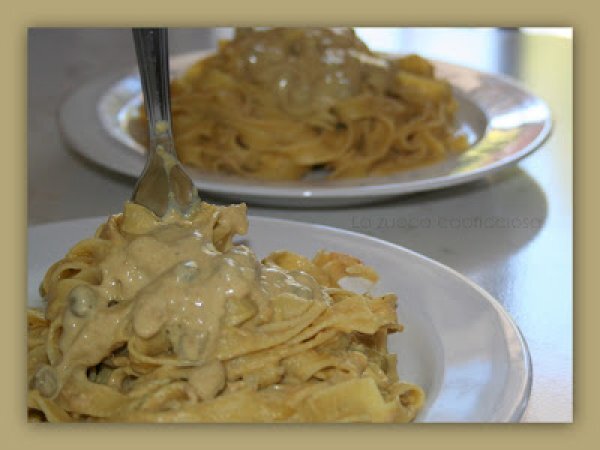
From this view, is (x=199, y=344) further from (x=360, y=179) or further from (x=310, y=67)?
(x=310, y=67)

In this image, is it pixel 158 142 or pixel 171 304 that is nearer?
pixel 171 304

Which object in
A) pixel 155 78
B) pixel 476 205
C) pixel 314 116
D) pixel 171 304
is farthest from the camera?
pixel 314 116

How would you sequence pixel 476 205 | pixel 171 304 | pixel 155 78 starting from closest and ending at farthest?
pixel 171 304, pixel 155 78, pixel 476 205

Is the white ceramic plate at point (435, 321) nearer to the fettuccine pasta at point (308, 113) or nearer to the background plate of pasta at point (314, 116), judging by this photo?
the background plate of pasta at point (314, 116)

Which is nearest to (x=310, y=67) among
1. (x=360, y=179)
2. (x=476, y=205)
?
(x=360, y=179)

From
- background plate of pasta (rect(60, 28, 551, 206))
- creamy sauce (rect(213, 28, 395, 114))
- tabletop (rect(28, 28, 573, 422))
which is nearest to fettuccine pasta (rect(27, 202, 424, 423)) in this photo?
tabletop (rect(28, 28, 573, 422))

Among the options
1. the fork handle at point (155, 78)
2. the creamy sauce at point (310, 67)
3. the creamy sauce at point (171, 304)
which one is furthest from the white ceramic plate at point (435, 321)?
the creamy sauce at point (310, 67)
